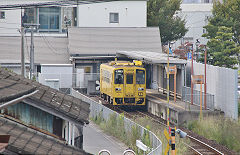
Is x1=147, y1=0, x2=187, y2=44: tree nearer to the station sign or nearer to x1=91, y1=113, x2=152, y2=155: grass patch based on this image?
the station sign

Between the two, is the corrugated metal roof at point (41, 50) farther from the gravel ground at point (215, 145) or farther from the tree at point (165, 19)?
the gravel ground at point (215, 145)

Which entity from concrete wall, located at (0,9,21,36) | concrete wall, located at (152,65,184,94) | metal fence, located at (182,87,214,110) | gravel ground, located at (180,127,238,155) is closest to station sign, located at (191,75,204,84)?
metal fence, located at (182,87,214,110)

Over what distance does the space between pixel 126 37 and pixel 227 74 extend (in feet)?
71.5

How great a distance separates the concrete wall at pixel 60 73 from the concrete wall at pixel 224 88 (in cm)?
1433

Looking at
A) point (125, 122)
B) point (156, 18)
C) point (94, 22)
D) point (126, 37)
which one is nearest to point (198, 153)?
point (125, 122)

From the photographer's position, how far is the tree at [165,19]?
6375 centimetres

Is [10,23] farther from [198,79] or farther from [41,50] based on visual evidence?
[198,79]

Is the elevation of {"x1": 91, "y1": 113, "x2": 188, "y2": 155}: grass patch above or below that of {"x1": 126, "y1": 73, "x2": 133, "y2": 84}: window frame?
below

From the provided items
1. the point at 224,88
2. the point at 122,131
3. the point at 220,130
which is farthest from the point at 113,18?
the point at 220,130

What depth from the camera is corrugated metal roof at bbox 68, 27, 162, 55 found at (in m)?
45.5

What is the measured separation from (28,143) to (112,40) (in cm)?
4051

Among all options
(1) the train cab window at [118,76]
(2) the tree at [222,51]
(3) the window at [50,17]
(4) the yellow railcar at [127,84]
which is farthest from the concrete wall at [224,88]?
(3) the window at [50,17]

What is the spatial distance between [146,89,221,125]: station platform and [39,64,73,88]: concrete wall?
9.20 metres

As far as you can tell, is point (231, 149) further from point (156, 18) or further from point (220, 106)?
point (156, 18)
